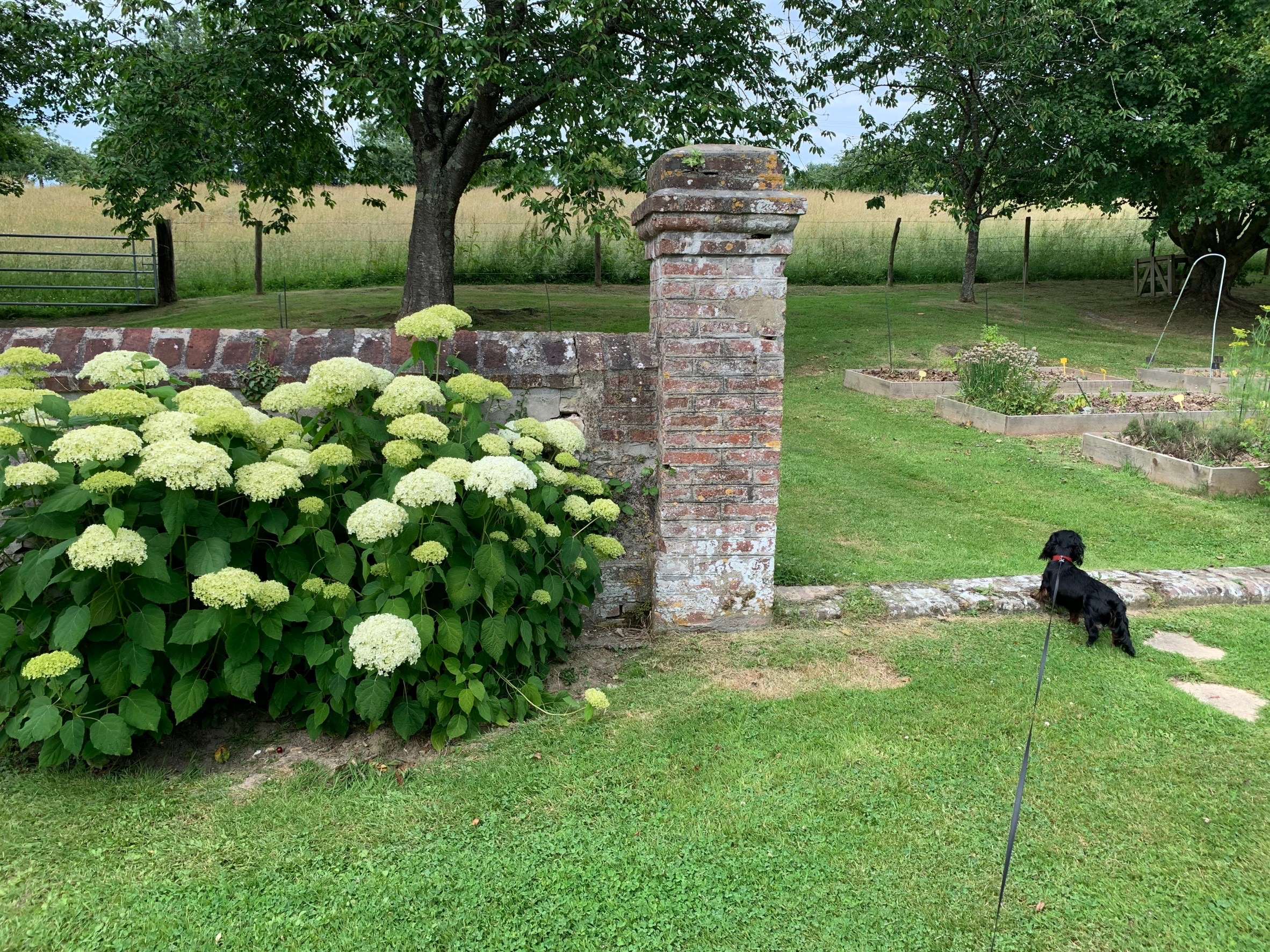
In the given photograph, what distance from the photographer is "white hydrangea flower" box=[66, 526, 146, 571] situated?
255 centimetres

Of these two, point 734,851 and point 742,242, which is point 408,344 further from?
point 734,851

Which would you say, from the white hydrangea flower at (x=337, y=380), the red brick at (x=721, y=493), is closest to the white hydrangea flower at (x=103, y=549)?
the white hydrangea flower at (x=337, y=380)

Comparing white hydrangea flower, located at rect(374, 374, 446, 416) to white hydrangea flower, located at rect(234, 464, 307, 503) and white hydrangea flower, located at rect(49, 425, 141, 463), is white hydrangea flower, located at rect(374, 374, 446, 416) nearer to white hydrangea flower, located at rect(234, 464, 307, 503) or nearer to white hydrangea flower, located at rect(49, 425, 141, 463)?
white hydrangea flower, located at rect(234, 464, 307, 503)

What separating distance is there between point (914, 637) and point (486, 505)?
237 centimetres

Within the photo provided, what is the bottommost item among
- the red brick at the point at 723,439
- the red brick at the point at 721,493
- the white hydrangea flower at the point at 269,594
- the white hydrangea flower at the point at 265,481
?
the white hydrangea flower at the point at 269,594

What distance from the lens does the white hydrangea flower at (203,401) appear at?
309 centimetres

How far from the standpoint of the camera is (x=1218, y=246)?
62.5 feet

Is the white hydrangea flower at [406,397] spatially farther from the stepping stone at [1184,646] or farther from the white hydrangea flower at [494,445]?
the stepping stone at [1184,646]

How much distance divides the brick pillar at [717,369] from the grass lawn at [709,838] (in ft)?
2.30

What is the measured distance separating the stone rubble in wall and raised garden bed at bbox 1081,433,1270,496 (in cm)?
218

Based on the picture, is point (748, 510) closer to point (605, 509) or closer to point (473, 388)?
point (605, 509)

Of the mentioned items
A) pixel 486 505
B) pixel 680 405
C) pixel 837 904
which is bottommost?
pixel 837 904

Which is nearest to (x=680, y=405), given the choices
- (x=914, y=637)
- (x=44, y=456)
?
(x=914, y=637)

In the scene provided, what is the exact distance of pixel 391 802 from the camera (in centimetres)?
286
